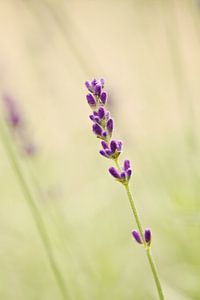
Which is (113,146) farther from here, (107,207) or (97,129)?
(107,207)

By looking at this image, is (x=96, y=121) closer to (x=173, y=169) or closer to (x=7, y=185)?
(x=173, y=169)

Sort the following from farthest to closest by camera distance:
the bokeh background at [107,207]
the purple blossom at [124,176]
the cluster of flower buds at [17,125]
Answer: the bokeh background at [107,207], the cluster of flower buds at [17,125], the purple blossom at [124,176]

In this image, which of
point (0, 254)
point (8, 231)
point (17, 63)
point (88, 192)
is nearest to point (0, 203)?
point (88, 192)

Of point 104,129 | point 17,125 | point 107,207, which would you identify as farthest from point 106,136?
point 107,207

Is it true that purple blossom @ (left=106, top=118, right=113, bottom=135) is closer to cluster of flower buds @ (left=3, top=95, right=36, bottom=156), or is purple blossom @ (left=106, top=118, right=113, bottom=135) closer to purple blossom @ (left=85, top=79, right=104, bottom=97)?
purple blossom @ (left=85, top=79, right=104, bottom=97)

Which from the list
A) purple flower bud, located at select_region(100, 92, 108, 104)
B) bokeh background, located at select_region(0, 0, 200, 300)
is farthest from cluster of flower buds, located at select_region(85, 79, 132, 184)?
bokeh background, located at select_region(0, 0, 200, 300)

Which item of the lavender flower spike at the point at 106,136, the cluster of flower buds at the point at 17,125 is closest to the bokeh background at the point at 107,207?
the cluster of flower buds at the point at 17,125

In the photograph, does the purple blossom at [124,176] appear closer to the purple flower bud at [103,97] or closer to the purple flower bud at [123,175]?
the purple flower bud at [123,175]
